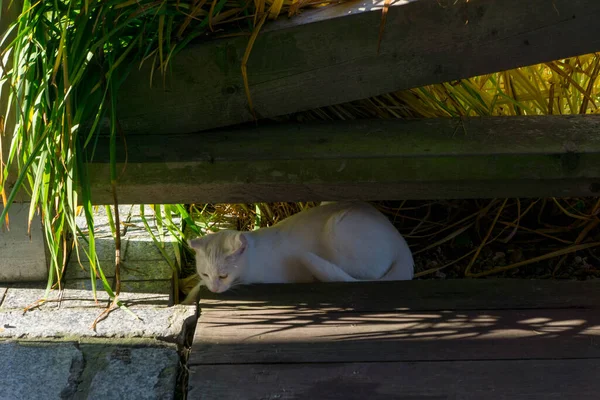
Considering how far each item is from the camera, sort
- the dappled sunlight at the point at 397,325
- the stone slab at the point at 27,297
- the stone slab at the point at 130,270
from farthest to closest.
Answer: the stone slab at the point at 130,270 < the stone slab at the point at 27,297 < the dappled sunlight at the point at 397,325

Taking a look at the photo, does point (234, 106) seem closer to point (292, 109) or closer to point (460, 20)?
A: point (292, 109)

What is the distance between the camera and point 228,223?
348 cm

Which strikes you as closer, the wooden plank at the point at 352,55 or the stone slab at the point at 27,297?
the wooden plank at the point at 352,55

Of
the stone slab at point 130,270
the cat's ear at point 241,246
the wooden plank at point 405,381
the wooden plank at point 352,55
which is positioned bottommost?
the wooden plank at point 405,381

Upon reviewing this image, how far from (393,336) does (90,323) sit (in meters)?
0.94

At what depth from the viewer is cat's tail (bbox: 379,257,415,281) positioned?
9.13ft

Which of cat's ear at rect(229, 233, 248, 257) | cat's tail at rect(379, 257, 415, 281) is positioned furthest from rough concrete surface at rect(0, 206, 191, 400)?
cat's tail at rect(379, 257, 415, 281)

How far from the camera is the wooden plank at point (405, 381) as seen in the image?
6.38 ft

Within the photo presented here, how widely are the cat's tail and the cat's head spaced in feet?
1.73

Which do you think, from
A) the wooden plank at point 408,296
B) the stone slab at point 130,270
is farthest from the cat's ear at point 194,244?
the wooden plank at point 408,296

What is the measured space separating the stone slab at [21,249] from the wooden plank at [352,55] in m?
0.53

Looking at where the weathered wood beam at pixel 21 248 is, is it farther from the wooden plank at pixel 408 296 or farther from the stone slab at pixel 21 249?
the wooden plank at pixel 408 296

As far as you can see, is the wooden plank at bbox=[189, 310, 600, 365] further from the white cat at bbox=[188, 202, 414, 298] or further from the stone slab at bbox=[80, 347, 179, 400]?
the white cat at bbox=[188, 202, 414, 298]

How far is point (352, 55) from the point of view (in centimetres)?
225
